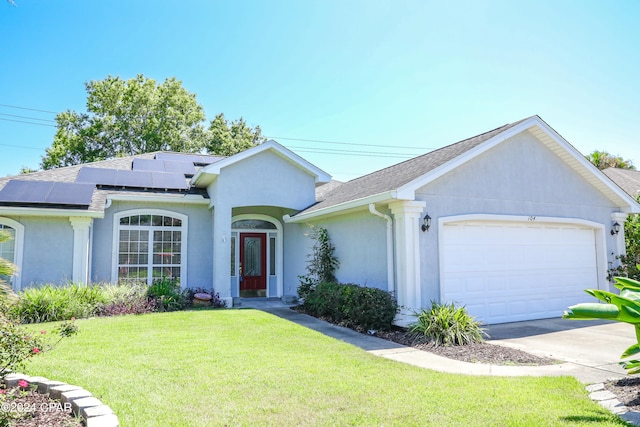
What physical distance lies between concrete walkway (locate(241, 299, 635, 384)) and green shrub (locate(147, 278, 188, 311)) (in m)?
3.45

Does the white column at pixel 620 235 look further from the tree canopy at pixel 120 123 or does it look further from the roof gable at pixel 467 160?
the tree canopy at pixel 120 123

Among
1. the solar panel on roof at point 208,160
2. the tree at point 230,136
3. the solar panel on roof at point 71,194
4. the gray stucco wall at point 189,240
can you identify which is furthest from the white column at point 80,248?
the tree at point 230,136

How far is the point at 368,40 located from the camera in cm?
1430

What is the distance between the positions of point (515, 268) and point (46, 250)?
1396cm

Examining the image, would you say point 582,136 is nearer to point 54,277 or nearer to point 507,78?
point 507,78

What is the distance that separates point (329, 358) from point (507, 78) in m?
11.7

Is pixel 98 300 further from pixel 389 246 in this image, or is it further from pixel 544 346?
pixel 544 346

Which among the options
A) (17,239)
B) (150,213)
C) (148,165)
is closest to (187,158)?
(148,165)

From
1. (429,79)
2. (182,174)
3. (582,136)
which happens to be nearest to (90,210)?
(182,174)

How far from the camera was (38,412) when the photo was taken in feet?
13.9

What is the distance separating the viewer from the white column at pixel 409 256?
9398 mm

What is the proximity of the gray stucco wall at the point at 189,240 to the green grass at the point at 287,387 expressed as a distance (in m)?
5.86

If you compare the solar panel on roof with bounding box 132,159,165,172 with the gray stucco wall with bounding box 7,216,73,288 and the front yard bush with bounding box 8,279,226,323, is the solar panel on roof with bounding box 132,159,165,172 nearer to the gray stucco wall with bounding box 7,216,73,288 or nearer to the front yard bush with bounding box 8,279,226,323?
the gray stucco wall with bounding box 7,216,73,288

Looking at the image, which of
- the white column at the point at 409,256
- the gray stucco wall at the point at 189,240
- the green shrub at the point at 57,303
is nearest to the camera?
the white column at the point at 409,256
